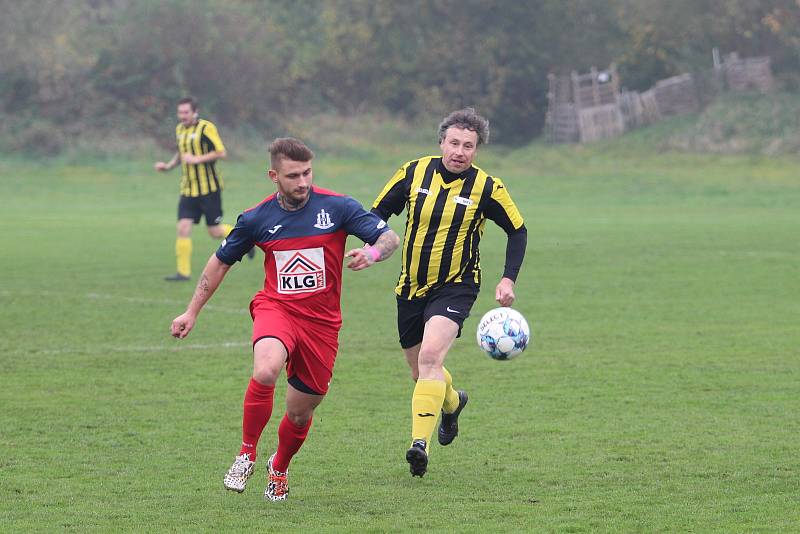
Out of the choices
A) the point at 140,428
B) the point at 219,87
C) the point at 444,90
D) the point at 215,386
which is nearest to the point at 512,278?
the point at 140,428

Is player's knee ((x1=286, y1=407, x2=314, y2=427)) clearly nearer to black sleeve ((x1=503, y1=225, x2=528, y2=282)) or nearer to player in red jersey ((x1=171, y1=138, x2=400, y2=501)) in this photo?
player in red jersey ((x1=171, y1=138, x2=400, y2=501))

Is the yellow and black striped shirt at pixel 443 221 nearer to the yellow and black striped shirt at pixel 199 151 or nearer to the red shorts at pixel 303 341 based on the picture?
the red shorts at pixel 303 341

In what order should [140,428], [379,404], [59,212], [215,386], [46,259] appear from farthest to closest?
[59,212], [46,259], [215,386], [379,404], [140,428]

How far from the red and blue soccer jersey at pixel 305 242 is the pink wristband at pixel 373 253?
5.2 inches

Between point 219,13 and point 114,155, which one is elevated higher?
point 219,13

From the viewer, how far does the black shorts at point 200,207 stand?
17.0 m

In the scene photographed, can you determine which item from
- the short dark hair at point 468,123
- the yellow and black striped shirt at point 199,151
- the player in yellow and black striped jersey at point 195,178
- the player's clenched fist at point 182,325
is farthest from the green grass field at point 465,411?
the short dark hair at point 468,123

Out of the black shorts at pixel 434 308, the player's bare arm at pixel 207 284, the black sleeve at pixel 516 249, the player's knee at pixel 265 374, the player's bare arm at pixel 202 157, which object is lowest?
the player's bare arm at pixel 202 157

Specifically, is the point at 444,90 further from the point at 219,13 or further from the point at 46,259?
the point at 46,259

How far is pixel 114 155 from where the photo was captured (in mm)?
40281

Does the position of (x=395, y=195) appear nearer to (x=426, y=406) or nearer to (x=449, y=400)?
(x=449, y=400)

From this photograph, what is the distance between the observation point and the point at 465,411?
28.3 feet

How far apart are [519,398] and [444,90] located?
41619 mm

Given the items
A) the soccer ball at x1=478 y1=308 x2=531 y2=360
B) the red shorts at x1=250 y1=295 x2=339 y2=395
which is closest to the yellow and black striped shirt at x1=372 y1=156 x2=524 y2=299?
the soccer ball at x1=478 y1=308 x2=531 y2=360
